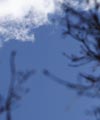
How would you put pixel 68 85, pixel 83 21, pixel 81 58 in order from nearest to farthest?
pixel 68 85
pixel 83 21
pixel 81 58

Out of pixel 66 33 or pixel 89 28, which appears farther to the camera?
pixel 66 33

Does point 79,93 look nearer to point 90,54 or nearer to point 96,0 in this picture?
point 90,54

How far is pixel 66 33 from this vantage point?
3359mm

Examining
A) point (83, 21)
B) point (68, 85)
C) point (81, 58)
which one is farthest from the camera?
point (81, 58)

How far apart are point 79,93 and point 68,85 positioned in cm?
16

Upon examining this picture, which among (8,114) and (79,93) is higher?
(79,93)

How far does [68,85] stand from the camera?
2.77 metres

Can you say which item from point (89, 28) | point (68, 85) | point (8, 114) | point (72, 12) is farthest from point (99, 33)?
point (8, 114)

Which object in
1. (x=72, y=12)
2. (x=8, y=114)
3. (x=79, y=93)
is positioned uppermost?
(x=72, y=12)

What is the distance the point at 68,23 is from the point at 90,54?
55 centimetres

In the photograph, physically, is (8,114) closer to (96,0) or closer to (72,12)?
(72,12)

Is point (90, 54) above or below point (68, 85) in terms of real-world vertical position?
above

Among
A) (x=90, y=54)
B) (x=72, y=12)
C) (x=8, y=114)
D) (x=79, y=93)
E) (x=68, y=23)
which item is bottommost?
(x=8, y=114)

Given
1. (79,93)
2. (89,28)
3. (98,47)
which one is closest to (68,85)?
(79,93)
